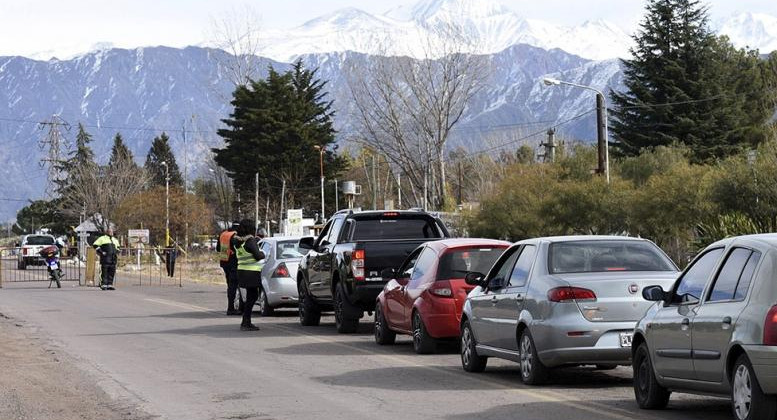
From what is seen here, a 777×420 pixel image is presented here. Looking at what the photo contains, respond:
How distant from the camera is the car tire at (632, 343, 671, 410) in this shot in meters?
11.6

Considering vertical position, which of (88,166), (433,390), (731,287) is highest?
(88,166)

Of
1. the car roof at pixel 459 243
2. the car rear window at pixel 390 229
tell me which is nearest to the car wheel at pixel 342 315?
the car rear window at pixel 390 229

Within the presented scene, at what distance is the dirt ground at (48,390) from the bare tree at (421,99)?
57845 millimetres

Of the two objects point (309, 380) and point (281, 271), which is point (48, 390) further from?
point (281, 271)

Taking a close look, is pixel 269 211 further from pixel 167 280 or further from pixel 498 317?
pixel 498 317

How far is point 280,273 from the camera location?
89.5 feet

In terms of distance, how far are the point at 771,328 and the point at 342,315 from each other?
1297cm

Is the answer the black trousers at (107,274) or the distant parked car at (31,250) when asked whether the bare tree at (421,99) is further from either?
the black trousers at (107,274)

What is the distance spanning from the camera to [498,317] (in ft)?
48.1

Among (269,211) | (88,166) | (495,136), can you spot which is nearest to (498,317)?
(269,211)

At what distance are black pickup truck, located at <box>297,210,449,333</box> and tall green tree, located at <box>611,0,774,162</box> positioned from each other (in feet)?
161

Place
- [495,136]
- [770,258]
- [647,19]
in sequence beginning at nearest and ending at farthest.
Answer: [770,258]
[647,19]
[495,136]

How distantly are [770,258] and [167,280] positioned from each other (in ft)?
153

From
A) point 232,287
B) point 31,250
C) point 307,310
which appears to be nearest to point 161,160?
point 31,250
